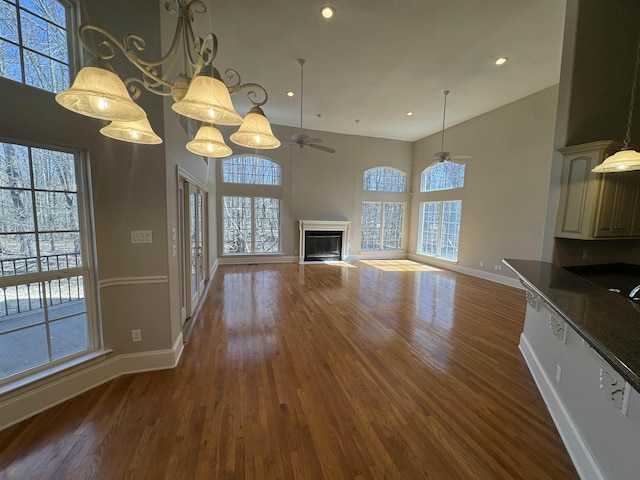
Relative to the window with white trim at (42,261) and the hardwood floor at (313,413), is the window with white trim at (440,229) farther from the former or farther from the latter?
the window with white trim at (42,261)

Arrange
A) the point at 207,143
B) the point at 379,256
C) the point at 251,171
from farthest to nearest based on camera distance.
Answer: the point at 379,256 → the point at 251,171 → the point at 207,143

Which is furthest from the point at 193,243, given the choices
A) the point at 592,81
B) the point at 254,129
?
the point at 592,81

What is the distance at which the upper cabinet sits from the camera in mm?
2633

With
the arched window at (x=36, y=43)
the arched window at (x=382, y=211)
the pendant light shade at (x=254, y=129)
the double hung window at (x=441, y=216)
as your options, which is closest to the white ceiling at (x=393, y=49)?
the arched window at (x=36, y=43)

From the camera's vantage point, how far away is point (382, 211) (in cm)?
903

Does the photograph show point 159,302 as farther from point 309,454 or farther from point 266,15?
point 266,15

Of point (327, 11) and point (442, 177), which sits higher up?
point (327, 11)

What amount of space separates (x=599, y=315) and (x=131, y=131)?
9.30 ft

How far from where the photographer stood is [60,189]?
6.66 ft

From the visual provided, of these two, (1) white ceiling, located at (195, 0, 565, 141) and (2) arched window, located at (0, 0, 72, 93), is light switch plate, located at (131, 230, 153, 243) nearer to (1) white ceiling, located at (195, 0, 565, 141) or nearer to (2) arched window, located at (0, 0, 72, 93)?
(2) arched window, located at (0, 0, 72, 93)

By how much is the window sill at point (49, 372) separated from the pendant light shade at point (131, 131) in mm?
1877

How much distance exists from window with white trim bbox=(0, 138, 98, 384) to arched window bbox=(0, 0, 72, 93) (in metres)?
0.48

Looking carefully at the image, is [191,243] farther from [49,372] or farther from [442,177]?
[442,177]

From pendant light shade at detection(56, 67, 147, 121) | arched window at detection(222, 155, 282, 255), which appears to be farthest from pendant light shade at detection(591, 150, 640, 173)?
arched window at detection(222, 155, 282, 255)
